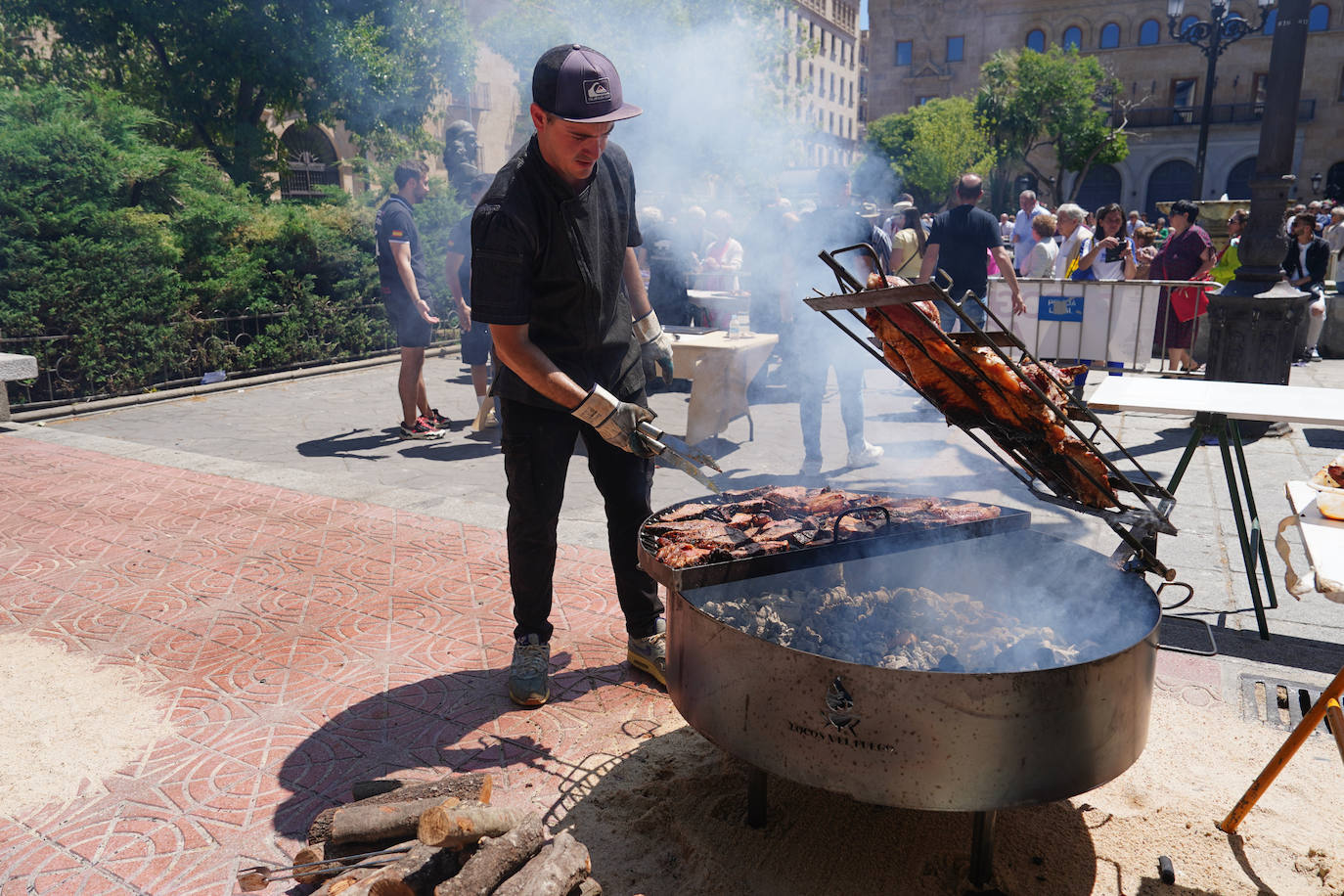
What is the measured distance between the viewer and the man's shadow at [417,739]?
2.82m

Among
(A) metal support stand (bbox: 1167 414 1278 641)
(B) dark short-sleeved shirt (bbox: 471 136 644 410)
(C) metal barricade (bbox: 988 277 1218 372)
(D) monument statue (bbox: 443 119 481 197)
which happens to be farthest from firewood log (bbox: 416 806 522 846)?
(C) metal barricade (bbox: 988 277 1218 372)

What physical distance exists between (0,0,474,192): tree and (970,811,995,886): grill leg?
1946 centimetres

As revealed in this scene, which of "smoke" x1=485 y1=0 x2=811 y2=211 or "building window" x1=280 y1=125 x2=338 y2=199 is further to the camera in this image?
"building window" x1=280 y1=125 x2=338 y2=199

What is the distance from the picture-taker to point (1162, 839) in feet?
8.36

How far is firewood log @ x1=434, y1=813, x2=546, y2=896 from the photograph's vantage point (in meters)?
2.07

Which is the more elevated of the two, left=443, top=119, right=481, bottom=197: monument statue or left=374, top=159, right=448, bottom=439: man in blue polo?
left=443, top=119, right=481, bottom=197: monument statue

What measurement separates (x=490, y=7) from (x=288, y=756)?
33.0 meters

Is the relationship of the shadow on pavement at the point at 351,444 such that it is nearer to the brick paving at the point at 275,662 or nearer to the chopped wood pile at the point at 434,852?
the brick paving at the point at 275,662

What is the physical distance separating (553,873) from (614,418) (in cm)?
136

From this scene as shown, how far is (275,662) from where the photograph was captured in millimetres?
3674

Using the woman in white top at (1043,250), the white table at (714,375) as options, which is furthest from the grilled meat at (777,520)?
the woman in white top at (1043,250)

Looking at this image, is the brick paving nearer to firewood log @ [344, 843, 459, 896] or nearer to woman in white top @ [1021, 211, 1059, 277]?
firewood log @ [344, 843, 459, 896]

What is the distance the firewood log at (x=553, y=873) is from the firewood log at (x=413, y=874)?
19 centimetres

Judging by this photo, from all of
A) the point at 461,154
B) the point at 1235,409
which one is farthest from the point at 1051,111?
the point at 1235,409
